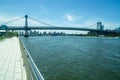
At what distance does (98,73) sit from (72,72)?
1555 millimetres

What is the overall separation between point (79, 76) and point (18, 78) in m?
4.86

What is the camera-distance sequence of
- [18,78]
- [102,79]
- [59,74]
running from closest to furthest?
[18,78]
[102,79]
[59,74]

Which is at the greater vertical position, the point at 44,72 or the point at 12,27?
the point at 12,27

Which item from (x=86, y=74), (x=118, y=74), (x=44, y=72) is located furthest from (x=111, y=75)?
(x=44, y=72)

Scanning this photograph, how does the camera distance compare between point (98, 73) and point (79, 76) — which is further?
point (98, 73)

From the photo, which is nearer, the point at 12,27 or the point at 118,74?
the point at 118,74

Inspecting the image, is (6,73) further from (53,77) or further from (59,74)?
(59,74)

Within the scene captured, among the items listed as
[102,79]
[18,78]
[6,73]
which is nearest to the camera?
[18,78]

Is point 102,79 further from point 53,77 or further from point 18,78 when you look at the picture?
point 18,78

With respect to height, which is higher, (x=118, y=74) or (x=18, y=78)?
(x=18, y=78)

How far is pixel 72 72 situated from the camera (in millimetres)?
11211

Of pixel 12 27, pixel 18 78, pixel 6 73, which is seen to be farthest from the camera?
pixel 12 27

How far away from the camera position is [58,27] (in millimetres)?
75688

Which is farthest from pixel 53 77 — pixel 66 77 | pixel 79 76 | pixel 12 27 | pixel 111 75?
pixel 12 27
